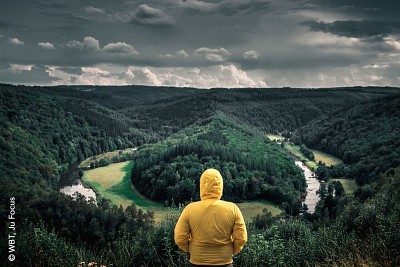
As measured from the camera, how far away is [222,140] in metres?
118

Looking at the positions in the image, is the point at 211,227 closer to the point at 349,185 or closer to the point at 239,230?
the point at 239,230

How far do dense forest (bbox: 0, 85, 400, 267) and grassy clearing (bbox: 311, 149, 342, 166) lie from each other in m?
3.03

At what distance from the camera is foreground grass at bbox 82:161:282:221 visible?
78438 millimetres

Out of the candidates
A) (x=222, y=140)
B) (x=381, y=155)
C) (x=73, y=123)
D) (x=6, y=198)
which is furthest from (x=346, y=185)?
(x=73, y=123)

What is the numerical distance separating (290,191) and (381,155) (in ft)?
103

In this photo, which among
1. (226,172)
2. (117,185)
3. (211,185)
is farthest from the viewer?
(117,185)

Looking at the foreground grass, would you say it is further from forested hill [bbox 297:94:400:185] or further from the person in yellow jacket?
the person in yellow jacket

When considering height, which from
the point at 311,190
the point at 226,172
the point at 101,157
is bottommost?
the point at 101,157

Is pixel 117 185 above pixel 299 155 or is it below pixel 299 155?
below

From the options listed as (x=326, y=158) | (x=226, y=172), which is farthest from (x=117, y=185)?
(x=326, y=158)

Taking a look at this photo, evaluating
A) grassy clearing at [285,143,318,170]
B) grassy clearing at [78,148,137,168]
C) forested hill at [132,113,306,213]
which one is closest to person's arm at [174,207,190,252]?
forested hill at [132,113,306,213]

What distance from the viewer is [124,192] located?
93.6 meters

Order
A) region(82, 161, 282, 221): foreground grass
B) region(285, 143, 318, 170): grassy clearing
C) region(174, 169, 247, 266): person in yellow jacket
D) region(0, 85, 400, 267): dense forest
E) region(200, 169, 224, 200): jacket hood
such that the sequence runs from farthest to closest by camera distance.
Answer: region(285, 143, 318, 170): grassy clearing, region(82, 161, 282, 221): foreground grass, region(0, 85, 400, 267): dense forest, region(200, 169, 224, 200): jacket hood, region(174, 169, 247, 266): person in yellow jacket

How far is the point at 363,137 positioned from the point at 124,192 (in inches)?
3297
